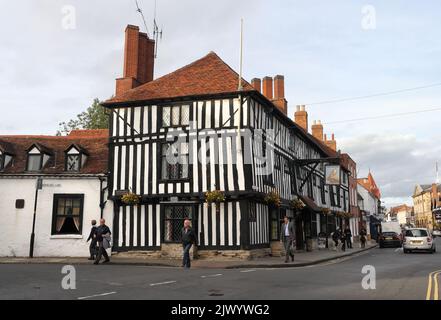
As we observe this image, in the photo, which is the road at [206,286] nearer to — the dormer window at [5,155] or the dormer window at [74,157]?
the dormer window at [74,157]

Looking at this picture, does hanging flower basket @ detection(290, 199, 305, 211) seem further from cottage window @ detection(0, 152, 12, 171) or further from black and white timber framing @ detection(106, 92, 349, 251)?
cottage window @ detection(0, 152, 12, 171)

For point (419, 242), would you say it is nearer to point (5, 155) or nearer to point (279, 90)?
point (279, 90)

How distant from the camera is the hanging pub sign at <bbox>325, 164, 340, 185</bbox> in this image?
25234mm

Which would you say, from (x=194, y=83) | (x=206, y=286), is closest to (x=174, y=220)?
(x=194, y=83)

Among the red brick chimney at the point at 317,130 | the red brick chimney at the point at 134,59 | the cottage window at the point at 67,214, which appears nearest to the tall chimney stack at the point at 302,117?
the red brick chimney at the point at 317,130

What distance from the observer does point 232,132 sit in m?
19.1

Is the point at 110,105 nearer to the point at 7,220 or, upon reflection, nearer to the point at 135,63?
the point at 135,63

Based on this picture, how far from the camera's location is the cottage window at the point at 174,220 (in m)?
19.3

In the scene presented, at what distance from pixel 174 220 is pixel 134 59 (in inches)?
364

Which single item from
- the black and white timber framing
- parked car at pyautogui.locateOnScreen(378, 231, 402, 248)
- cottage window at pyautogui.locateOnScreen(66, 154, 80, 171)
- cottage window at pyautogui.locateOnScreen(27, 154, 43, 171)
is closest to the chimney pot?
the black and white timber framing

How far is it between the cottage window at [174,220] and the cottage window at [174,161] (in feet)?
4.62

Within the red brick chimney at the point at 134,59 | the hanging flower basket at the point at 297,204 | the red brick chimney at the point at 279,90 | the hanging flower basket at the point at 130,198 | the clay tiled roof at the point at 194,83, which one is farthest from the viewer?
the red brick chimney at the point at 279,90

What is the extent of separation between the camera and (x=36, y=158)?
853 inches
